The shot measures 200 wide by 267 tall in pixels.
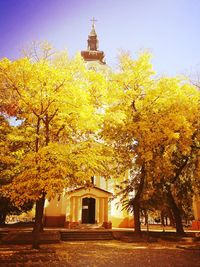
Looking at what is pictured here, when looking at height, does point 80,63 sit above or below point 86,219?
above

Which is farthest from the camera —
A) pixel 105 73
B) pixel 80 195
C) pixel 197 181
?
pixel 80 195

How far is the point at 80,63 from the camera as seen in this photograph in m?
13.3

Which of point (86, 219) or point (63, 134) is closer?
point (63, 134)

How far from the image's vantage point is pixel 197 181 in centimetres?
2009

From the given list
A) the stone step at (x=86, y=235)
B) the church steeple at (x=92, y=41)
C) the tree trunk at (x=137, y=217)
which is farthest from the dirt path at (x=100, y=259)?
the church steeple at (x=92, y=41)

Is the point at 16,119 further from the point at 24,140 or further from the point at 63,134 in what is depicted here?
the point at 63,134

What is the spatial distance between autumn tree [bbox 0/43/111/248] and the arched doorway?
48.3 ft

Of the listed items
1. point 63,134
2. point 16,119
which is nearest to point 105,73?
point 63,134

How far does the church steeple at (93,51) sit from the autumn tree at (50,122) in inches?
989

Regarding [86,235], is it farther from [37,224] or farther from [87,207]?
[37,224]

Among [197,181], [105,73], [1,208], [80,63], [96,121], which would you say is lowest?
[1,208]

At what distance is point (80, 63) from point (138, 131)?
19.4ft

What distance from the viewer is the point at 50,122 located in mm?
14008

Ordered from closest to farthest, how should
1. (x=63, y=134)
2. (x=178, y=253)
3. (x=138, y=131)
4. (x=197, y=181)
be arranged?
(x=178, y=253) < (x=63, y=134) < (x=138, y=131) < (x=197, y=181)
